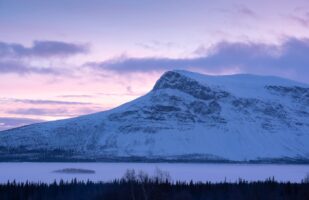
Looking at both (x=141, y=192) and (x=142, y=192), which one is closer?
(x=142, y=192)

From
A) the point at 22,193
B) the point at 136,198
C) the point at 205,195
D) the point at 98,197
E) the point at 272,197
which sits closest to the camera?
the point at 136,198

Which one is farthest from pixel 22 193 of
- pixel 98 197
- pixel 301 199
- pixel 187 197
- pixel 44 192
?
pixel 301 199

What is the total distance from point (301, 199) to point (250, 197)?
13.0 ft

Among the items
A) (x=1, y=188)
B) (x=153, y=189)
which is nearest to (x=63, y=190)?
(x=1, y=188)

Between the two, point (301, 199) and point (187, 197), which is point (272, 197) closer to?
point (301, 199)

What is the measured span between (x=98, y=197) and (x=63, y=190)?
12921 millimetres

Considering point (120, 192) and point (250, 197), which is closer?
point (120, 192)

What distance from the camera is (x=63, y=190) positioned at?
55.2 meters

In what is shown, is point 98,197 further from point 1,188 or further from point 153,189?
point 1,188

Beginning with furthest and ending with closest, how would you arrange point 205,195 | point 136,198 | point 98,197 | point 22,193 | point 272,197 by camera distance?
point 205,195, point 22,193, point 272,197, point 98,197, point 136,198

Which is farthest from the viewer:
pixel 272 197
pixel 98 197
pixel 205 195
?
pixel 205 195

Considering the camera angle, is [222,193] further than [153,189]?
Yes

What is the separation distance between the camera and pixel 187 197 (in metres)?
43.5

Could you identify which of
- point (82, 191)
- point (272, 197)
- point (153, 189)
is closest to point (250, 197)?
point (272, 197)
